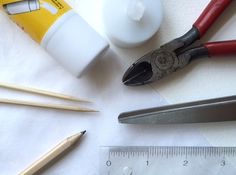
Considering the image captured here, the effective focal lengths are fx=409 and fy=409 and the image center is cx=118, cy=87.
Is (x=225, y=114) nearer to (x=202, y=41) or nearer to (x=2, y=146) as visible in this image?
(x=202, y=41)

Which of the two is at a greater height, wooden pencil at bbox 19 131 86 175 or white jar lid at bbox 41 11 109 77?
white jar lid at bbox 41 11 109 77

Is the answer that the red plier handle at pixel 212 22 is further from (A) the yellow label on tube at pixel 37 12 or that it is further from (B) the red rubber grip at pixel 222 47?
(A) the yellow label on tube at pixel 37 12

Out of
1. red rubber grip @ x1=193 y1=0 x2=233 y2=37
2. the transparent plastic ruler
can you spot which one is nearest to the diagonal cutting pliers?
red rubber grip @ x1=193 y1=0 x2=233 y2=37

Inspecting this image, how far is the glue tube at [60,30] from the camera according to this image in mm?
499

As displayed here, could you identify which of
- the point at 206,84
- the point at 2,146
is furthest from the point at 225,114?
the point at 2,146

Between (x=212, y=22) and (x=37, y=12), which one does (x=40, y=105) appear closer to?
(x=37, y=12)

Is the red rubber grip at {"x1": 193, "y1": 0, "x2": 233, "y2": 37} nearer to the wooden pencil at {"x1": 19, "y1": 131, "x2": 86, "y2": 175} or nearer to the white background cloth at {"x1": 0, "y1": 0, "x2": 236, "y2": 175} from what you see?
the white background cloth at {"x1": 0, "y1": 0, "x2": 236, "y2": 175}

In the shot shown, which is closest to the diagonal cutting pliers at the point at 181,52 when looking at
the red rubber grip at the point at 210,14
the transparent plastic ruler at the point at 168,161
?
the red rubber grip at the point at 210,14

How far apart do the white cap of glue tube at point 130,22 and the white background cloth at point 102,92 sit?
40mm

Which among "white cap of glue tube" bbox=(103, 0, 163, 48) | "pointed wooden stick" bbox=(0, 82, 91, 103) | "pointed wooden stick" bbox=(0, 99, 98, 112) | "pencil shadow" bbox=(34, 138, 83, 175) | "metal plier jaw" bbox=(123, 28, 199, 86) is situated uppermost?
"white cap of glue tube" bbox=(103, 0, 163, 48)

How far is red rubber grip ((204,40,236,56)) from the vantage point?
527mm

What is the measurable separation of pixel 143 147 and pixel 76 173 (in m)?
0.10

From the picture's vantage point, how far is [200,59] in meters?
0.56

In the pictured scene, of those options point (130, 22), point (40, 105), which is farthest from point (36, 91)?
point (130, 22)
